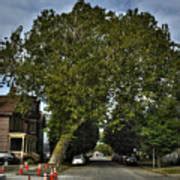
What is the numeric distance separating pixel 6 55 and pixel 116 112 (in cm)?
1219

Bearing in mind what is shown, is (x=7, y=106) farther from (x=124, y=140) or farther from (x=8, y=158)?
(x=124, y=140)

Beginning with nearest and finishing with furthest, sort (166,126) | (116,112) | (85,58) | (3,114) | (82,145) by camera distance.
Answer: (85,58) → (116,112) → (166,126) → (3,114) → (82,145)

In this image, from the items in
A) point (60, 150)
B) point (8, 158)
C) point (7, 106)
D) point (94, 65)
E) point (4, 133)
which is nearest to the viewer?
point (94, 65)

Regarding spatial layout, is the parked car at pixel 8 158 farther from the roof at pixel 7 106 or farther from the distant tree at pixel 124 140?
the distant tree at pixel 124 140

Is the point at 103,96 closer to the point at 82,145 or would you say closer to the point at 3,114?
the point at 3,114

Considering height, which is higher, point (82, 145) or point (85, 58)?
point (85, 58)

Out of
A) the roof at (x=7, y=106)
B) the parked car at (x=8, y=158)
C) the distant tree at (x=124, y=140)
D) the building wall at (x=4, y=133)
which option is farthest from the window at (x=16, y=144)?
the distant tree at (x=124, y=140)

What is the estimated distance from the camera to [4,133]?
62.6m

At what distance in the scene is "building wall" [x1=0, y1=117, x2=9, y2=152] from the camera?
62.6 m

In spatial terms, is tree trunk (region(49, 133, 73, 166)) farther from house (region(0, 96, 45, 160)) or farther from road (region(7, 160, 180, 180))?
house (region(0, 96, 45, 160))

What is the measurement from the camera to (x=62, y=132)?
156ft

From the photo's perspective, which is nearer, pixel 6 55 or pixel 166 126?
pixel 6 55

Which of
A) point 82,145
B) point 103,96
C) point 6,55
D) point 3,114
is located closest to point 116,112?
point 103,96

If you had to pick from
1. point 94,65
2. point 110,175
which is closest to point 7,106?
point 94,65
